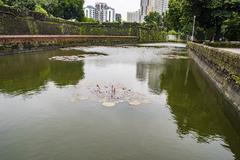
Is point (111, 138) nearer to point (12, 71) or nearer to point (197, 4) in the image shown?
point (12, 71)

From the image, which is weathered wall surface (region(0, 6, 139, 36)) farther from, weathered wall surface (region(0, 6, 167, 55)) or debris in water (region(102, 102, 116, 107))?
debris in water (region(102, 102, 116, 107))

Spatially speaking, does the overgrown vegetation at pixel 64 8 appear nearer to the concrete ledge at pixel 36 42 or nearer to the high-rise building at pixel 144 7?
the concrete ledge at pixel 36 42

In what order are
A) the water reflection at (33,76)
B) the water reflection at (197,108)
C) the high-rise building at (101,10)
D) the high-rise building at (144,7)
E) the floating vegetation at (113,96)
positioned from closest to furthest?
the water reflection at (197,108) < the floating vegetation at (113,96) < the water reflection at (33,76) < the high-rise building at (144,7) < the high-rise building at (101,10)

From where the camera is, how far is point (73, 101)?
28.9 feet

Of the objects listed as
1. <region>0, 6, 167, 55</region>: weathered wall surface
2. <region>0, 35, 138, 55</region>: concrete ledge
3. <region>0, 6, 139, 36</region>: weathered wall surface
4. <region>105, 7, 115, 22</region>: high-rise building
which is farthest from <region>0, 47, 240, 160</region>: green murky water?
<region>105, 7, 115, 22</region>: high-rise building

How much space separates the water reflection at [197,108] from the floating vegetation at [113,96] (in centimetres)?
106

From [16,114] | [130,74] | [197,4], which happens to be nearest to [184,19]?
[197,4]

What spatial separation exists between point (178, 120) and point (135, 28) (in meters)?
52.7

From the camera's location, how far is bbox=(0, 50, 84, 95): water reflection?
10561 mm

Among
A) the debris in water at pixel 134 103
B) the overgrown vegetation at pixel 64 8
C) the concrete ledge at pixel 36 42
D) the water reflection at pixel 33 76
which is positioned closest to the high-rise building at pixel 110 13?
the overgrown vegetation at pixel 64 8

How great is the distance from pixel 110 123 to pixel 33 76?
7129 millimetres

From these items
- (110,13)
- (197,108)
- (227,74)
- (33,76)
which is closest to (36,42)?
(33,76)

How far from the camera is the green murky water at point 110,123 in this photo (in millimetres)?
5496

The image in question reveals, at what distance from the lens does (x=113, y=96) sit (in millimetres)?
9484
